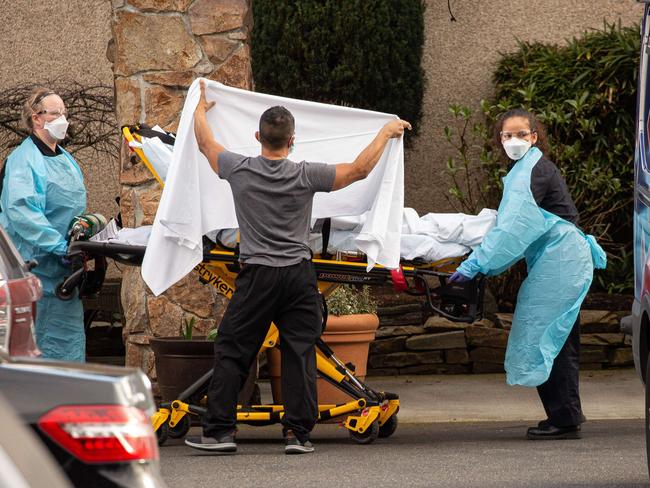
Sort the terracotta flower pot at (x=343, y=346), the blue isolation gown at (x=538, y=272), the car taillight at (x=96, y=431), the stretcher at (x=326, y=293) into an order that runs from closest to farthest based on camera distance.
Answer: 1. the car taillight at (x=96, y=431)
2. the stretcher at (x=326, y=293)
3. the blue isolation gown at (x=538, y=272)
4. the terracotta flower pot at (x=343, y=346)

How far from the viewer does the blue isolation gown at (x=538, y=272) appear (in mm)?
6984

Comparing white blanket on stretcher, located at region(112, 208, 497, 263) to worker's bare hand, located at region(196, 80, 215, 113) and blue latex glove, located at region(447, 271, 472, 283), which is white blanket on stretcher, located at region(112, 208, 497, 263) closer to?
blue latex glove, located at region(447, 271, 472, 283)

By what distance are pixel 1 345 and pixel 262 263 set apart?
2045mm

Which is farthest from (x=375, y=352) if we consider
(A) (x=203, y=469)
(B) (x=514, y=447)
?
(A) (x=203, y=469)

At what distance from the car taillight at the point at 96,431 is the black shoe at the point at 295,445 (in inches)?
163

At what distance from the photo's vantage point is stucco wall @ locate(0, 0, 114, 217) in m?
10.9

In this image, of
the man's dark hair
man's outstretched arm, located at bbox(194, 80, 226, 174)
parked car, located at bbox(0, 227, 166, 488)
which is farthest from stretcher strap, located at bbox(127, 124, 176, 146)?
parked car, located at bbox(0, 227, 166, 488)

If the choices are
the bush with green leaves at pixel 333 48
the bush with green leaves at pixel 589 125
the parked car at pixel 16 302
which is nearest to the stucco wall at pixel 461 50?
the bush with green leaves at pixel 589 125

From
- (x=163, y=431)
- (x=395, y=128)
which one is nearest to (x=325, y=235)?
(x=395, y=128)

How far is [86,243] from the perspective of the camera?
266 inches

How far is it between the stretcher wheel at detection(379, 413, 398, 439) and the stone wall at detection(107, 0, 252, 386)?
4.79 ft

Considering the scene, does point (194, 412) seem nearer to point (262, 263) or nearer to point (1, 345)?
point (262, 263)

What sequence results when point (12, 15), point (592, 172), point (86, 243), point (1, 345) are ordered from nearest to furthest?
1. point (1, 345)
2. point (86, 243)
3. point (592, 172)
4. point (12, 15)

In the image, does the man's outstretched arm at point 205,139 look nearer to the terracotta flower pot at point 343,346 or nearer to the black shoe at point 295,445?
the black shoe at point 295,445
